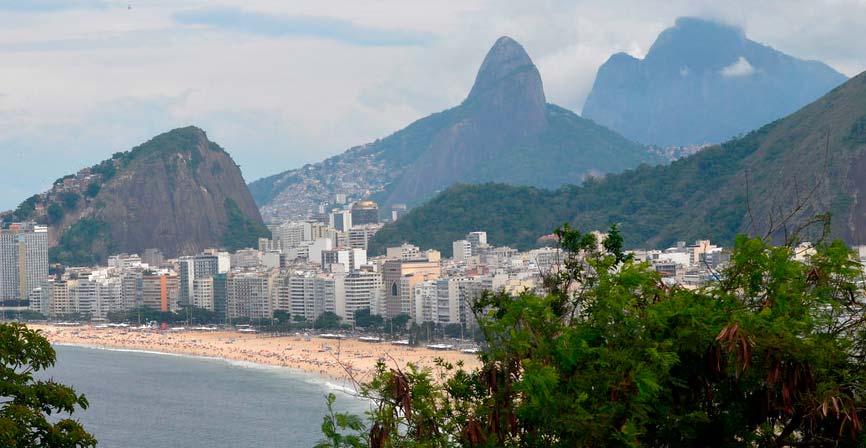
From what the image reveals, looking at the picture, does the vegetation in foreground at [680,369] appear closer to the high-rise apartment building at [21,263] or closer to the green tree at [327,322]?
the green tree at [327,322]

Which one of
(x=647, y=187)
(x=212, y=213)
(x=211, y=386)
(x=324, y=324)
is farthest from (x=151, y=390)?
(x=212, y=213)

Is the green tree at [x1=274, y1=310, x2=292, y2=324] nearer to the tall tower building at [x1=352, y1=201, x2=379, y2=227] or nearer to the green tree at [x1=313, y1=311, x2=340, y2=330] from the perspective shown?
the green tree at [x1=313, y1=311, x2=340, y2=330]

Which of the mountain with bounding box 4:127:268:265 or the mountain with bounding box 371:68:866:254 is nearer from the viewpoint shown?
the mountain with bounding box 371:68:866:254

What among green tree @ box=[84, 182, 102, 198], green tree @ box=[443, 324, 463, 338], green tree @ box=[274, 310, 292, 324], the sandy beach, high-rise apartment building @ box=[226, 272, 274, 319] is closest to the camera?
the sandy beach

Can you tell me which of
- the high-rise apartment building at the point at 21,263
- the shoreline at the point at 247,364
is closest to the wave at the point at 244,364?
the shoreline at the point at 247,364

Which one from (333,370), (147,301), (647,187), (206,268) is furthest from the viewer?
(647,187)

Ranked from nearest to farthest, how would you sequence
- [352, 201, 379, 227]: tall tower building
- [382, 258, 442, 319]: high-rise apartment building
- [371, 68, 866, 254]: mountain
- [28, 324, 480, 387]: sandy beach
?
[28, 324, 480, 387]: sandy beach < [382, 258, 442, 319]: high-rise apartment building < [371, 68, 866, 254]: mountain < [352, 201, 379, 227]: tall tower building

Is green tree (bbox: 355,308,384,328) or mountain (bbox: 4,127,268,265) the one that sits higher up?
mountain (bbox: 4,127,268,265)

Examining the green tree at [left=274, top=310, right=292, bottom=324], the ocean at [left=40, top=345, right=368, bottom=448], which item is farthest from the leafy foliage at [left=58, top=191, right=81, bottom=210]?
the ocean at [left=40, top=345, right=368, bottom=448]

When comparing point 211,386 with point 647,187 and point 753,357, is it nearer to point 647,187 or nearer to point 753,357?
point 753,357
